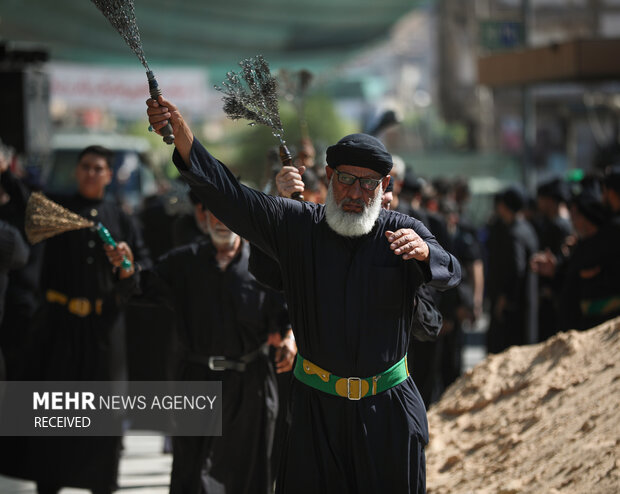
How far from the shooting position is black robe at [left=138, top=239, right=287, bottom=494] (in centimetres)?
602

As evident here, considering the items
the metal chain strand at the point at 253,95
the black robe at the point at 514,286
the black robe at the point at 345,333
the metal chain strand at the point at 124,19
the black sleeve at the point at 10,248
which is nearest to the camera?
the metal chain strand at the point at 124,19

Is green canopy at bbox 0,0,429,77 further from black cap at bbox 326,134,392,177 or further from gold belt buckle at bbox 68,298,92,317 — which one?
black cap at bbox 326,134,392,177

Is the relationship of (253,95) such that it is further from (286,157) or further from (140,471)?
(140,471)

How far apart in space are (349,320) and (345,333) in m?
0.05

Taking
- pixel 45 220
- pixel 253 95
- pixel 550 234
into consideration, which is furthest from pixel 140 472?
pixel 550 234

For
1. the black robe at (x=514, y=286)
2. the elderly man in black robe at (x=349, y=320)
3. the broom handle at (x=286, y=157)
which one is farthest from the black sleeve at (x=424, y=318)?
the black robe at (x=514, y=286)

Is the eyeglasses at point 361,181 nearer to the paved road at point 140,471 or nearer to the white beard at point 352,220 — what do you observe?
the white beard at point 352,220

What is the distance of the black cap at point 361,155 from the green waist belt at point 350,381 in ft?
2.61

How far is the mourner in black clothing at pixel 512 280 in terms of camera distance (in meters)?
10.7

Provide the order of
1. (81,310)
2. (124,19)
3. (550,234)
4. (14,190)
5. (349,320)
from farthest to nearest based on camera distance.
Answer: (550,234)
(14,190)
(81,310)
(349,320)
(124,19)

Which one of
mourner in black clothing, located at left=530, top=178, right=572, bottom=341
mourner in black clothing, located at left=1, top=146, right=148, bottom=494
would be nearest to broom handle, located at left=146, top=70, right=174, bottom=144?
mourner in black clothing, located at left=1, top=146, right=148, bottom=494

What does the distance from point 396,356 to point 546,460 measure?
1.44m

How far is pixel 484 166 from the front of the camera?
30.5 m

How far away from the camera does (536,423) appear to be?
19.4 ft
